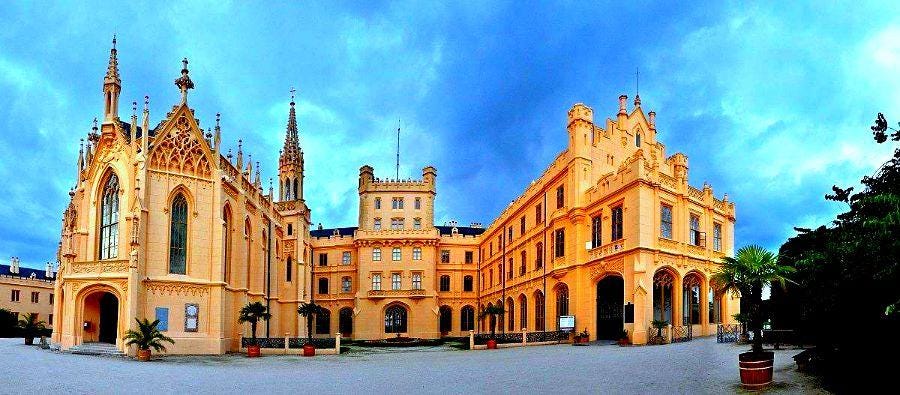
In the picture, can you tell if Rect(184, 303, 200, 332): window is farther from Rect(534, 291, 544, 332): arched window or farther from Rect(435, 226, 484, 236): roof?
Rect(435, 226, 484, 236): roof

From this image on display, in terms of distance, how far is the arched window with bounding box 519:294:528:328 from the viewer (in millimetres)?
50041

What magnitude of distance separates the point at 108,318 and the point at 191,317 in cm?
556

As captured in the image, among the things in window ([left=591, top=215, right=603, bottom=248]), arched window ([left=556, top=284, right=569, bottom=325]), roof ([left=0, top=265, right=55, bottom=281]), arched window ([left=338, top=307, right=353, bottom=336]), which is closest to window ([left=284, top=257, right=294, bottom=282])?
arched window ([left=338, top=307, right=353, bottom=336])

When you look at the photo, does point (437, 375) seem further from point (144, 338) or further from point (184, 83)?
point (184, 83)

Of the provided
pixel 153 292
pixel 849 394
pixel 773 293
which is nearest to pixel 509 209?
pixel 153 292

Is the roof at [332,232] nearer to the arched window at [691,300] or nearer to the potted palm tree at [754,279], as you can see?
the arched window at [691,300]

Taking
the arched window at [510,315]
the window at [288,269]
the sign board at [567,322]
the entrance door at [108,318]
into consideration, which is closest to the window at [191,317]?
the entrance door at [108,318]

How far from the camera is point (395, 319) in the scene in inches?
2697

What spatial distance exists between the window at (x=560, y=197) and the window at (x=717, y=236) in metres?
9.14

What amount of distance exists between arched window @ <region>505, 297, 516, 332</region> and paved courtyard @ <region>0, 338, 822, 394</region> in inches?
1023

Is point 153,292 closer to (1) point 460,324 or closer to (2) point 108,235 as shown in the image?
(2) point 108,235

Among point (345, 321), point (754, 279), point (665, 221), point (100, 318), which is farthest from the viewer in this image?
point (345, 321)

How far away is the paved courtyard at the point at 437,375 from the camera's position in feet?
54.9

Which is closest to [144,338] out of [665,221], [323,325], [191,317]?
[191,317]
